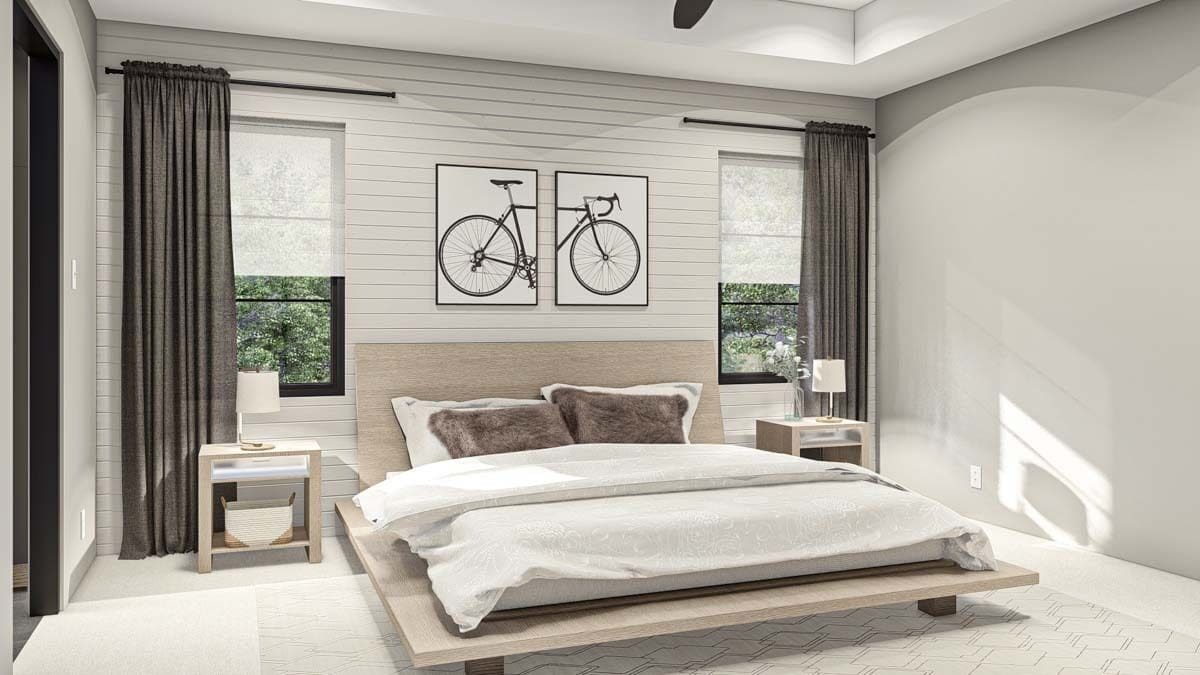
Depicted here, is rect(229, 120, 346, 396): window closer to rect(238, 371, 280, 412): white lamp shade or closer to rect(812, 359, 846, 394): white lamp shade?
rect(238, 371, 280, 412): white lamp shade

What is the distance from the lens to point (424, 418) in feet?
16.0

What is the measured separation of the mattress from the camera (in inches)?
123

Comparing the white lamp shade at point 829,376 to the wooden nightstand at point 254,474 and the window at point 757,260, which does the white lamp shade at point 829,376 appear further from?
the wooden nightstand at point 254,474

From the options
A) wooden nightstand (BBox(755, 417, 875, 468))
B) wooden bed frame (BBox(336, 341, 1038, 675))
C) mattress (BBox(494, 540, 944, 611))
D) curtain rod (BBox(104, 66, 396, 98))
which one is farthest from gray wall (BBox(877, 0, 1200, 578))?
curtain rod (BBox(104, 66, 396, 98))

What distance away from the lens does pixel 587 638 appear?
2992mm

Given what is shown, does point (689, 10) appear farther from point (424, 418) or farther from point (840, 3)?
point (424, 418)

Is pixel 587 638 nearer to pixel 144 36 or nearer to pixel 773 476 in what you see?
pixel 773 476

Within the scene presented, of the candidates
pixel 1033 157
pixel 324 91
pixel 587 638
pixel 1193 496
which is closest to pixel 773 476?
pixel 587 638

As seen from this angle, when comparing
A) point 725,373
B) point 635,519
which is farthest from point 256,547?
point 725,373

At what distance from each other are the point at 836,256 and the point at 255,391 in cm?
375

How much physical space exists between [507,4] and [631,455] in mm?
2382

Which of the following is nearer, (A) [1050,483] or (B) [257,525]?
(B) [257,525]

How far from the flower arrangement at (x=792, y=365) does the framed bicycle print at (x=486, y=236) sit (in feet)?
5.49

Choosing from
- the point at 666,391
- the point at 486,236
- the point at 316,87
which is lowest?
the point at 666,391
